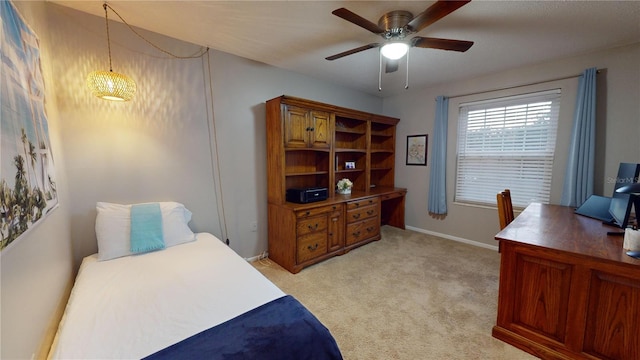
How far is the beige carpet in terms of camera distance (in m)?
1.69

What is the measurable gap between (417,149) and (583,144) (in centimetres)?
192

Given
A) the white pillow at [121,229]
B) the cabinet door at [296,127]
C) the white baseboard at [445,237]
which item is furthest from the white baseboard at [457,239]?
the white pillow at [121,229]

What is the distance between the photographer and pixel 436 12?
4.94ft

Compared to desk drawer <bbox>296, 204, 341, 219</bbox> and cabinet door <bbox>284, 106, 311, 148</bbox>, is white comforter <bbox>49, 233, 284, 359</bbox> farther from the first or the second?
cabinet door <bbox>284, 106, 311, 148</bbox>

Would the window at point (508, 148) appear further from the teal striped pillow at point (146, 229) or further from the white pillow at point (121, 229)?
the teal striped pillow at point (146, 229)

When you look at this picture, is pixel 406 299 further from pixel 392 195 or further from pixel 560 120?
pixel 560 120

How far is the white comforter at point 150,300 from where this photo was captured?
1.06 m

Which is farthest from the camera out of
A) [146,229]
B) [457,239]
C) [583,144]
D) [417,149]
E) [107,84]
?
[417,149]

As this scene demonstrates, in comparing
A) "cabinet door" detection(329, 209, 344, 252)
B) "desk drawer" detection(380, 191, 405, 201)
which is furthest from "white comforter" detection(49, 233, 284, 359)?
"desk drawer" detection(380, 191, 405, 201)

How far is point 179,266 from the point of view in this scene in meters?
1.75

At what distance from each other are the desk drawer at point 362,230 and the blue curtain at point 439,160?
104 cm

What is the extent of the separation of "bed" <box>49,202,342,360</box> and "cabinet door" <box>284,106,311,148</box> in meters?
1.54

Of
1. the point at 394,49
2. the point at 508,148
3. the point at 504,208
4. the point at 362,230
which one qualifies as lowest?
the point at 362,230

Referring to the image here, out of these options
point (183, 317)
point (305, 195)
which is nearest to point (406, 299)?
point (305, 195)
